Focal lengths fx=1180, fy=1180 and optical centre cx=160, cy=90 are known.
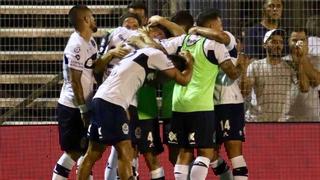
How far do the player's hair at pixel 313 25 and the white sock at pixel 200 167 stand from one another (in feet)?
9.09

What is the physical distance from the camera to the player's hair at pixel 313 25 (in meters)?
13.5

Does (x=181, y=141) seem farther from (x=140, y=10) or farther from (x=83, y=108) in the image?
(x=140, y=10)

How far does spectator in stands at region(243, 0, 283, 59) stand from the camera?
1339 cm

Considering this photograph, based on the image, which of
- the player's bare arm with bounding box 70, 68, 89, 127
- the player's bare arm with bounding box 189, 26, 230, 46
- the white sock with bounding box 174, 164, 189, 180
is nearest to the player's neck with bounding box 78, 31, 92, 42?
the player's bare arm with bounding box 70, 68, 89, 127

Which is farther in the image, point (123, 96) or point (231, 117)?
point (231, 117)

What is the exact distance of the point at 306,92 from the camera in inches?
524

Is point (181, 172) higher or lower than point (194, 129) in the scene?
lower

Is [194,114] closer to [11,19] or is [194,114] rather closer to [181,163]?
[181,163]

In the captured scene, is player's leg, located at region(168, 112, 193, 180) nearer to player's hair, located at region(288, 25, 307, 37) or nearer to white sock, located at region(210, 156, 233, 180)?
white sock, located at region(210, 156, 233, 180)

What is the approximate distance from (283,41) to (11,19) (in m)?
3.32

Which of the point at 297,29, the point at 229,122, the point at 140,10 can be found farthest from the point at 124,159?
the point at 297,29

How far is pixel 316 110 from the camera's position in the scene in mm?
13320

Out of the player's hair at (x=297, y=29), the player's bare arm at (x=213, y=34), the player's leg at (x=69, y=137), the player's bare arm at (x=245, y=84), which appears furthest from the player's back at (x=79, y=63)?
the player's hair at (x=297, y=29)

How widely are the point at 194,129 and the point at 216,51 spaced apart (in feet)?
2.57
